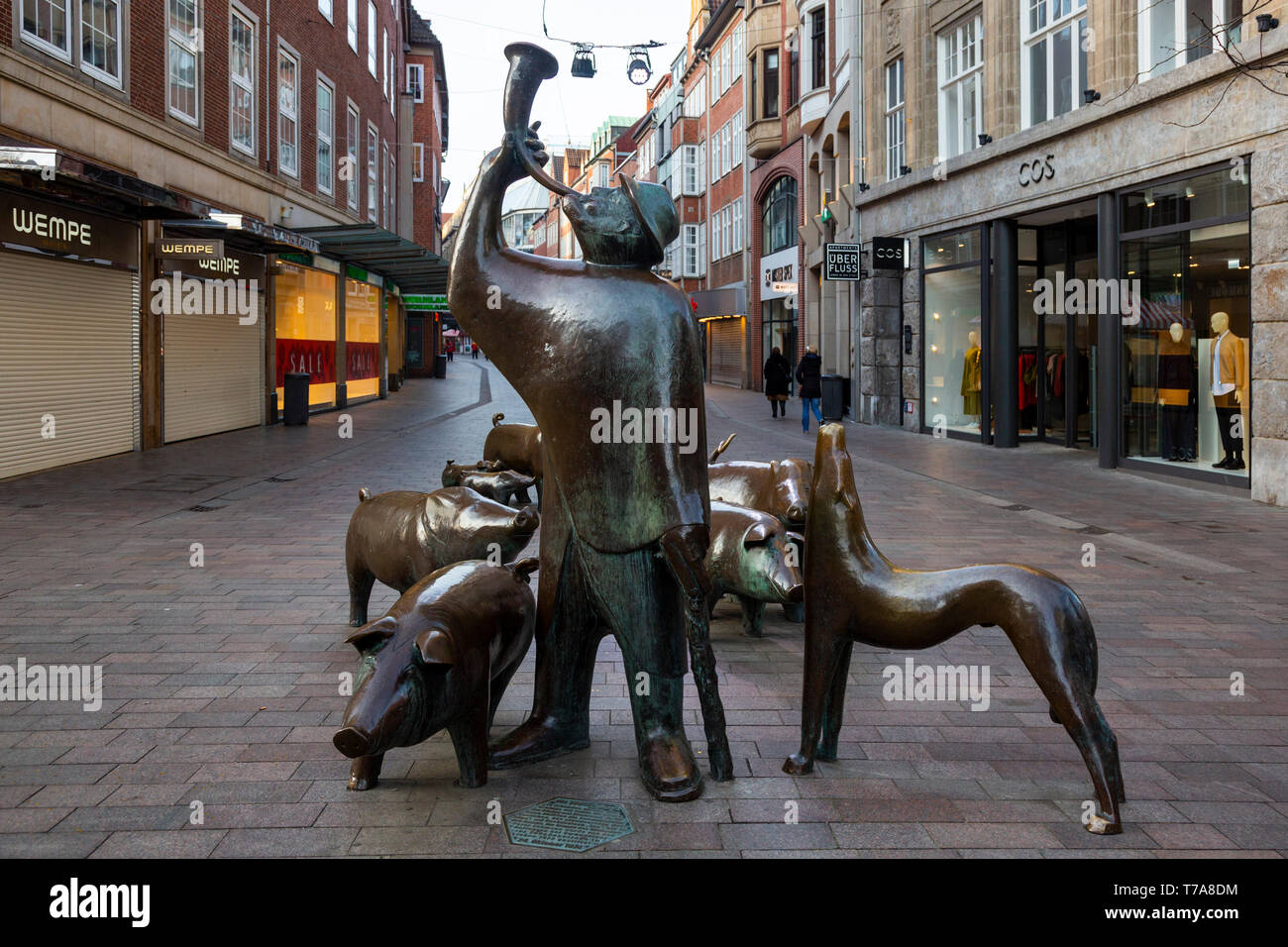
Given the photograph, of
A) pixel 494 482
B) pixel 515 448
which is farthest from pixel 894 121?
pixel 494 482

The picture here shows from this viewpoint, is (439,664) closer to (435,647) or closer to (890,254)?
(435,647)

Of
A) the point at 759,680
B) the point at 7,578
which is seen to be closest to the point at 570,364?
A: the point at 759,680

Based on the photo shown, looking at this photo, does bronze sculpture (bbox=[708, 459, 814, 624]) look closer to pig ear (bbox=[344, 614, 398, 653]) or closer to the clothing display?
pig ear (bbox=[344, 614, 398, 653])

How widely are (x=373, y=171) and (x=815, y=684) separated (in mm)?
32589

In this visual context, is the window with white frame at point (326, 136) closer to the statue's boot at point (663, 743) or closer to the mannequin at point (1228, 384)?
the mannequin at point (1228, 384)

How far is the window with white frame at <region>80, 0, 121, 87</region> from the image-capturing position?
14461mm

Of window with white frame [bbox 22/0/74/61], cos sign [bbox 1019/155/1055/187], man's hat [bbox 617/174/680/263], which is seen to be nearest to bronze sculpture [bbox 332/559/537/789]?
man's hat [bbox 617/174/680/263]

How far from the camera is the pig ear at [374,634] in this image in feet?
11.2

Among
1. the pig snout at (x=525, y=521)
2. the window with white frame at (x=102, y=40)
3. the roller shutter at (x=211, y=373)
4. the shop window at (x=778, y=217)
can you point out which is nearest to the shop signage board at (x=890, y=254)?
the roller shutter at (x=211, y=373)

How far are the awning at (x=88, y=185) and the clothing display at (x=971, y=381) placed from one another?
1297 centimetres

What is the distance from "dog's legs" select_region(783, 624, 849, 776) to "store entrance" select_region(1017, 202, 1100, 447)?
580 inches

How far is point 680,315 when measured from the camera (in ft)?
12.0
